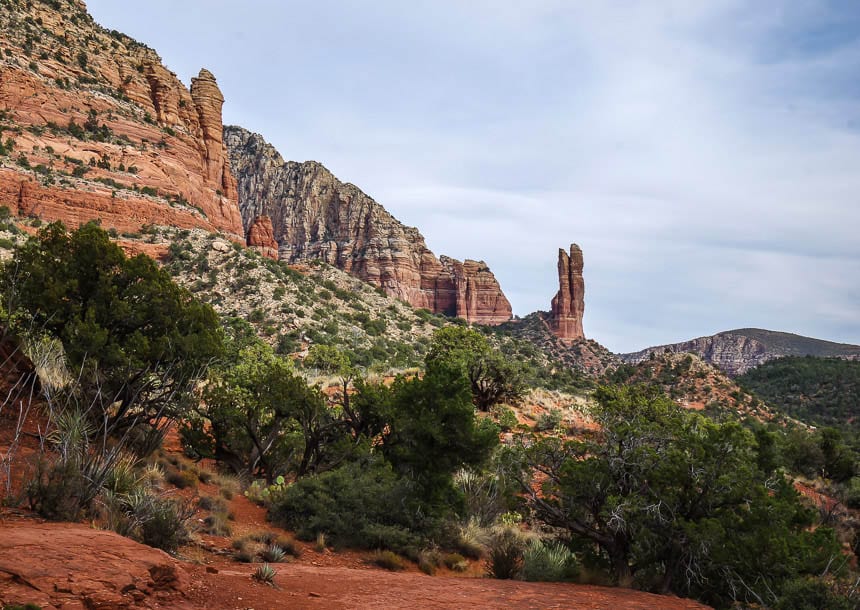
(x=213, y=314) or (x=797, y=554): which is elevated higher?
(x=213, y=314)

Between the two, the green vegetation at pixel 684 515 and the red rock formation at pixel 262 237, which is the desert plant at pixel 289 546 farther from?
the red rock formation at pixel 262 237

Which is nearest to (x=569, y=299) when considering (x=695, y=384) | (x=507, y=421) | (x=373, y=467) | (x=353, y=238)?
(x=353, y=238)

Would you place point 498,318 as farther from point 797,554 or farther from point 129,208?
point 797,554

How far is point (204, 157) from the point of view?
238 ft

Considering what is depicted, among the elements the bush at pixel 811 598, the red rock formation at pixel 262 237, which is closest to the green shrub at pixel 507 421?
the bush at pixel 811 598

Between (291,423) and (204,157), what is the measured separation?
65.1m

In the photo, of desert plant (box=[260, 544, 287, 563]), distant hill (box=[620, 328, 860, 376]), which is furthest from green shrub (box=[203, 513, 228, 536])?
distant hill (box=[620, 328, 860, 376])

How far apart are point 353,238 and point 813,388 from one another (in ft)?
289

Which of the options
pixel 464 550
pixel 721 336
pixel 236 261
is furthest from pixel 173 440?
pixel 721 336

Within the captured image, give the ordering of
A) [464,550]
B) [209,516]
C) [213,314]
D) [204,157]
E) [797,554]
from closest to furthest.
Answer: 1. [797,554]
2. [209,516]
3. [464,550]
4. [213,314]
5. [204,157]

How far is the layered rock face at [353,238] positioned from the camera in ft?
392

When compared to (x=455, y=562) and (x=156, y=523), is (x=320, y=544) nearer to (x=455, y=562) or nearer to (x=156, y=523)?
(x=455, y=562)

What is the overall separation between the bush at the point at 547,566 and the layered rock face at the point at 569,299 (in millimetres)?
111986

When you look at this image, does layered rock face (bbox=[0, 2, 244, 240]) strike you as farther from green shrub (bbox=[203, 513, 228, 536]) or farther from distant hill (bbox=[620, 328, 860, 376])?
distant hill (bbox=[620, 328, 860, 376])
